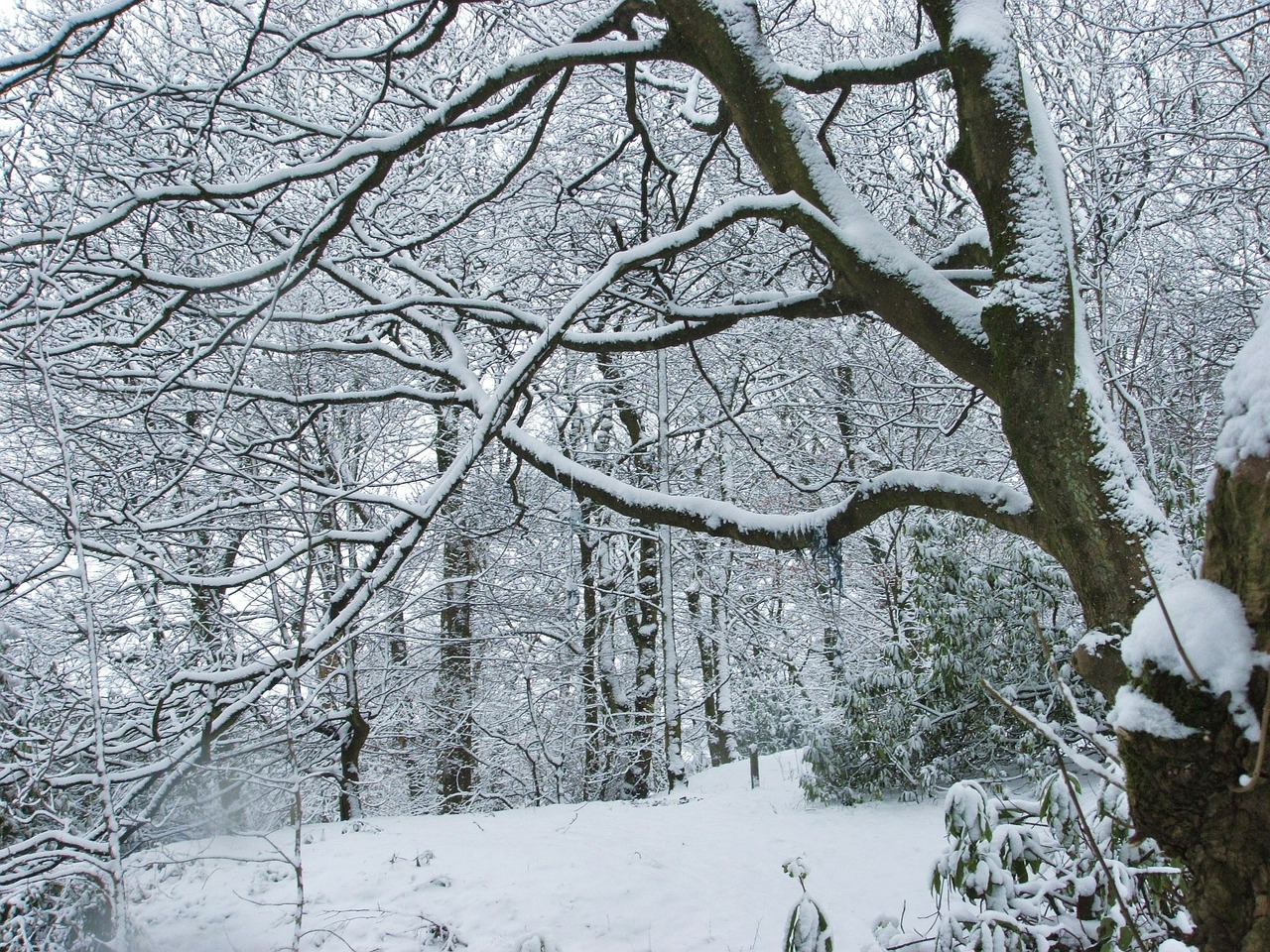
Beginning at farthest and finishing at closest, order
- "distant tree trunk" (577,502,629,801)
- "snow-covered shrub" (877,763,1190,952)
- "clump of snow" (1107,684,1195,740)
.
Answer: "distant tree trunk" (577,502,629,801)
"snow-covered shrub" (877,763,1190,952)
"clump of snow" (1107,684,1195,740)

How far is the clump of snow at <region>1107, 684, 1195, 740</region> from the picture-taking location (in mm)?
1197

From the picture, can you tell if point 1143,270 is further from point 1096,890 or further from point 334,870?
point 334,870

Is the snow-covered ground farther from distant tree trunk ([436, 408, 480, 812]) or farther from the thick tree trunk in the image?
distant tree trunk ([436, 408, 480, 812])

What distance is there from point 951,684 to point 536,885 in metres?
4.10

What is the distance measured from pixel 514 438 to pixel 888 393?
7067 millimetres

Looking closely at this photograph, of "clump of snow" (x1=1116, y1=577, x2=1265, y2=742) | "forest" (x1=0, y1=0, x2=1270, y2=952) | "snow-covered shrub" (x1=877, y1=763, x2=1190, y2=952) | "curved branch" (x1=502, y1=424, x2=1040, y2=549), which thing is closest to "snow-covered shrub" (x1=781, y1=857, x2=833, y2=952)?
"snow-covered shrub" (x1=877, y1=763, x2=1190, y2=952)

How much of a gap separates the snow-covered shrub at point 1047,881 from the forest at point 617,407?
0.07 metres

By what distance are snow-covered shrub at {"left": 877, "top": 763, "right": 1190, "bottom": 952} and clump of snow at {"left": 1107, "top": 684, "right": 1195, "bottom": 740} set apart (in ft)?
2.20

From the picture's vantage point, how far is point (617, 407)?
11.9m

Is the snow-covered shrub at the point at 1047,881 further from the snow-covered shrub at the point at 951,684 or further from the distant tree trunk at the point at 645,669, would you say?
the distant tree trunk at the point at 645,669

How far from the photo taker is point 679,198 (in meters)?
8.80

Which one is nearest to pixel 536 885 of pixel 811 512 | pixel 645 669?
pixel 811 512

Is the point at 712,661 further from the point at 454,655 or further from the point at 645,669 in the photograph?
the point at 454,655

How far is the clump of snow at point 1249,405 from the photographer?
1056 millimetres
